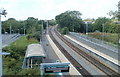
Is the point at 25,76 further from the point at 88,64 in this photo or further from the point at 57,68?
the point at 88,64

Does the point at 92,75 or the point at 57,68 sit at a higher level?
the point at 57,68

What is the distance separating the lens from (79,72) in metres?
20.9

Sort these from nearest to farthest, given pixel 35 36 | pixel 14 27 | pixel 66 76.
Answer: pixel 66 76
pixel 35 36
pixel 14 27

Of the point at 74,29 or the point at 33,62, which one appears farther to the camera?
the point at 74,29

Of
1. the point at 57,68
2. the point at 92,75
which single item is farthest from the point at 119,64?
the point at 57,68

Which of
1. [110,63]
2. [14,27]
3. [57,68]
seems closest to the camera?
[57,68]

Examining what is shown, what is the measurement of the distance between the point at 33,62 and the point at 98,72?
6.56 meters

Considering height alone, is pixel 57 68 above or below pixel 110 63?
above

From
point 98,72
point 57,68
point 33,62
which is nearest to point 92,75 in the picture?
point 98,72

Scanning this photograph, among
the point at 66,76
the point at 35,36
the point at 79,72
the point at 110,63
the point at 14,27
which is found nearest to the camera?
the point at 66,76

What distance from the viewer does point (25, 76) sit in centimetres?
1310

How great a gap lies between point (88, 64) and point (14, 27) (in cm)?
6166

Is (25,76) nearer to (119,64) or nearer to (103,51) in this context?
(119,64)

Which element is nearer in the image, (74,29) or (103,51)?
(103,51)
